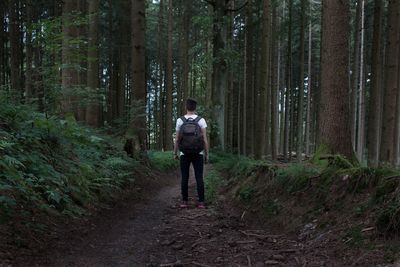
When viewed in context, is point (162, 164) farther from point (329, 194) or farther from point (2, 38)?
point (2, 38)

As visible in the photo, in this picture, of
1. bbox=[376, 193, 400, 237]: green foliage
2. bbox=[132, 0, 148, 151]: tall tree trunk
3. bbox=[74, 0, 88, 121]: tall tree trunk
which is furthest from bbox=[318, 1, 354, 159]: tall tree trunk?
bbox=[132, 0, 148, 151]: tall tree trunk

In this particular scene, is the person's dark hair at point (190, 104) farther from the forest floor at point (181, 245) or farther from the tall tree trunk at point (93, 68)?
the tall tree trunk at point (93, 68)

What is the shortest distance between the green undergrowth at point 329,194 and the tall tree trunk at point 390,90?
6.65 metres

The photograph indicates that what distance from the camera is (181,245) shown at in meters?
4.62

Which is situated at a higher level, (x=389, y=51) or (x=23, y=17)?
(x=23, y=17)

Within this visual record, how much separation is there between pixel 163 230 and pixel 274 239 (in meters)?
1.69

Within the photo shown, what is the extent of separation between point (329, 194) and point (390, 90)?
8905 millimetres

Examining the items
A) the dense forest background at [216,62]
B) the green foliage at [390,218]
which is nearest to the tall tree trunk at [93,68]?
the dense forest background at [216,62]

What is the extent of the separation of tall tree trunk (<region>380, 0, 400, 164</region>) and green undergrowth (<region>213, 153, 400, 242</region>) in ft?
21.8

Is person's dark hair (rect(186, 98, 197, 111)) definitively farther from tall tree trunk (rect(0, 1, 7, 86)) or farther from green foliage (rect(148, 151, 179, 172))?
tall tree trunk (rect(0, 1, 7, 86))

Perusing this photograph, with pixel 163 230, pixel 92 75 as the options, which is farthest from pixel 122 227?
pixel 92 75

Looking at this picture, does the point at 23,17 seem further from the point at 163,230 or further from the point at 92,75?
the point at 163,230

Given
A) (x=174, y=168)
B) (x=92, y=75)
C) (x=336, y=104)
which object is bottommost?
(x=174, y=168)

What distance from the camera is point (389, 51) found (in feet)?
40.7
